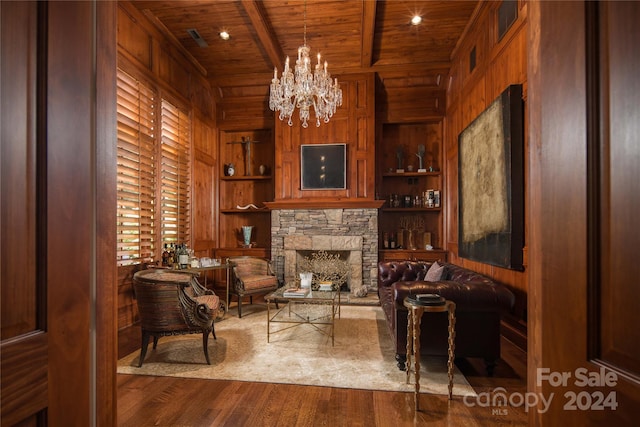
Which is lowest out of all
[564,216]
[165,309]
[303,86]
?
[165,309]

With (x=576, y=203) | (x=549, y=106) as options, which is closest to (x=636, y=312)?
(x=576, y=203)

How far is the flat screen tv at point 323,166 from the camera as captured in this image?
594 cm

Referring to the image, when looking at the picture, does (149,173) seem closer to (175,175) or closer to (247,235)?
(175,175)

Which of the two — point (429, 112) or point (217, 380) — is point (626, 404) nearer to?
point (217, 380)

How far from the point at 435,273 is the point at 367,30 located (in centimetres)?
352

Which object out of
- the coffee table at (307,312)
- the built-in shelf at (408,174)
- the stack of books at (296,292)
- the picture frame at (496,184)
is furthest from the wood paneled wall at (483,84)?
the stack of books at (296,292)

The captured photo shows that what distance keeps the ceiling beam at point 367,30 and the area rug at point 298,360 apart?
4062 millimetres

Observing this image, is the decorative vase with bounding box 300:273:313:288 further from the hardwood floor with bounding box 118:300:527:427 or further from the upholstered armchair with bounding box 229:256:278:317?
the hardwood floor with bounding box 118:300:527:427

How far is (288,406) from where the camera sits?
2.23 metres

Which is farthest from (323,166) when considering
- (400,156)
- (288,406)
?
(288,406)

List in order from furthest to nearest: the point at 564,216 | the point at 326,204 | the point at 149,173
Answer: the point at 326,204 < the point at 149,173 < the point at 564,216

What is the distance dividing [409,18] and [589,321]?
4.95m

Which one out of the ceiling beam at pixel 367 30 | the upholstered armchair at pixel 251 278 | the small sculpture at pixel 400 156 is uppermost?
the ceiling beam at pixel 367 30

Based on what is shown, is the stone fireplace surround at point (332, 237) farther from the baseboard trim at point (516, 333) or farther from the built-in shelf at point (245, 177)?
the baseboard trim at point (516, 333)
